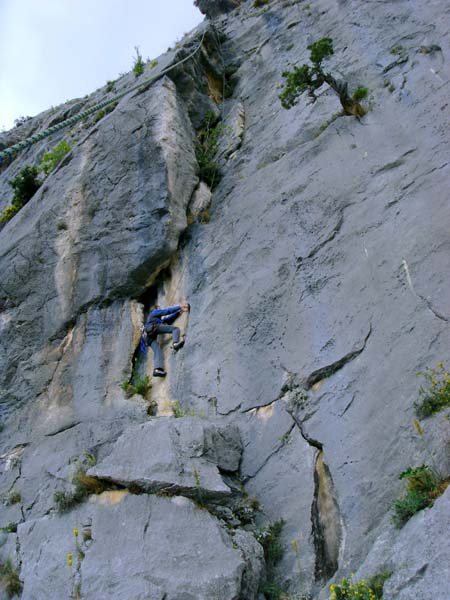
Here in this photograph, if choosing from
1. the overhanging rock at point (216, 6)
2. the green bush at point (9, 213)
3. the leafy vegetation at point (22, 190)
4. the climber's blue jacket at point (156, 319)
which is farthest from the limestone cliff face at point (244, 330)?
the overhanging rock at point (216, 6)

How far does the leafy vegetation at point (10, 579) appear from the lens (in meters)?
8.20

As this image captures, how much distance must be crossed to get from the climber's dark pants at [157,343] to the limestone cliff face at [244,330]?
211 millimetres

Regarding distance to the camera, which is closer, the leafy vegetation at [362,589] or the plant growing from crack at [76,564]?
the leafy vegetation at [362,589]

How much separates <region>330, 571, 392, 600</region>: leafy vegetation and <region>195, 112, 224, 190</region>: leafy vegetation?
9.64 metres

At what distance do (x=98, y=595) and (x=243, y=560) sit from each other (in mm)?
1748

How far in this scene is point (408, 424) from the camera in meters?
6.98

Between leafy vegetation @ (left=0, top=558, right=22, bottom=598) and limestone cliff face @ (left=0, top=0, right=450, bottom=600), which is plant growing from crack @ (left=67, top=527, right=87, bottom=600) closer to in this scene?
limestone cliff face @ (left=0, top=0, right=450, bottom=600)

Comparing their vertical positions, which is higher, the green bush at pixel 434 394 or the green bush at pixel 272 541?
the green bush at pixel 434 394

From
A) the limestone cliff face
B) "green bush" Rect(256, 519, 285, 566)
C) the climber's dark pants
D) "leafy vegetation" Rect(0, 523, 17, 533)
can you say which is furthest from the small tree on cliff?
"leafy vegetation" Rect(0, 523, 17, 533)

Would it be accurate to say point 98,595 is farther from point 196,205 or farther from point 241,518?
point 196,205

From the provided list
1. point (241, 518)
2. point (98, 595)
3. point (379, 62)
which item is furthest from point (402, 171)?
point (98, 595)

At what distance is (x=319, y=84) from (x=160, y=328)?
243 inches

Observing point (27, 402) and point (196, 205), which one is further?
point (196, 205)

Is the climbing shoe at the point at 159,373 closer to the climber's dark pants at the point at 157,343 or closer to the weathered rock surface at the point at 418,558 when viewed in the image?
the climber's dark pants at the point at 157,343
